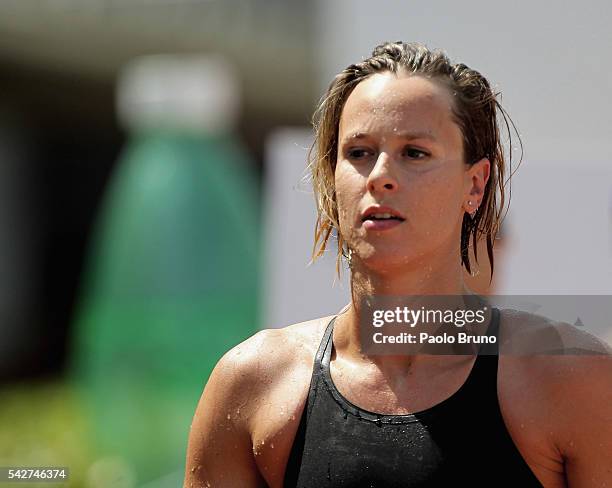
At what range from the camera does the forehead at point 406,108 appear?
5.83 feet

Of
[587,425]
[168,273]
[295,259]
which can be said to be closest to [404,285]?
[587,425]

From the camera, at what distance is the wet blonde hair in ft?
6.00

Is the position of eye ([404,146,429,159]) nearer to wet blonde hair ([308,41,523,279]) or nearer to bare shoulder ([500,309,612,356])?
wet blonde hair ([308,41,523,279])

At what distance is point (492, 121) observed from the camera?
1.89m

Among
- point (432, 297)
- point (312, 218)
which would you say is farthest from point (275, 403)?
point (312, 218)

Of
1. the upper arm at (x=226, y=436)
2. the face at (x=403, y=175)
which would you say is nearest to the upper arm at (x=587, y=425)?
the face at (x=403, y=175)

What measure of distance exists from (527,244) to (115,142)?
4976 millimetres

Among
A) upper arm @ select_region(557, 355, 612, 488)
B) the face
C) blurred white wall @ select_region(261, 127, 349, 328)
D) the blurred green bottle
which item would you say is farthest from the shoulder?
the blurred green bottle

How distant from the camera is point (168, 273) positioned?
496 cm

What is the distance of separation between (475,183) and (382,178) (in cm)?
20

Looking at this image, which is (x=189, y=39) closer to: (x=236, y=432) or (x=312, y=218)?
(x=312, y=218)

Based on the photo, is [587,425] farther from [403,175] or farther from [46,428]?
[46,428]

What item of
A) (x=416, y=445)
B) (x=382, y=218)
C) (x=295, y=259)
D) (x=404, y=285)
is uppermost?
(x=382, y=218)

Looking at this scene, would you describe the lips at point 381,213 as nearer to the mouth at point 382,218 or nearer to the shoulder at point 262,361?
the mouth at point 382,218
